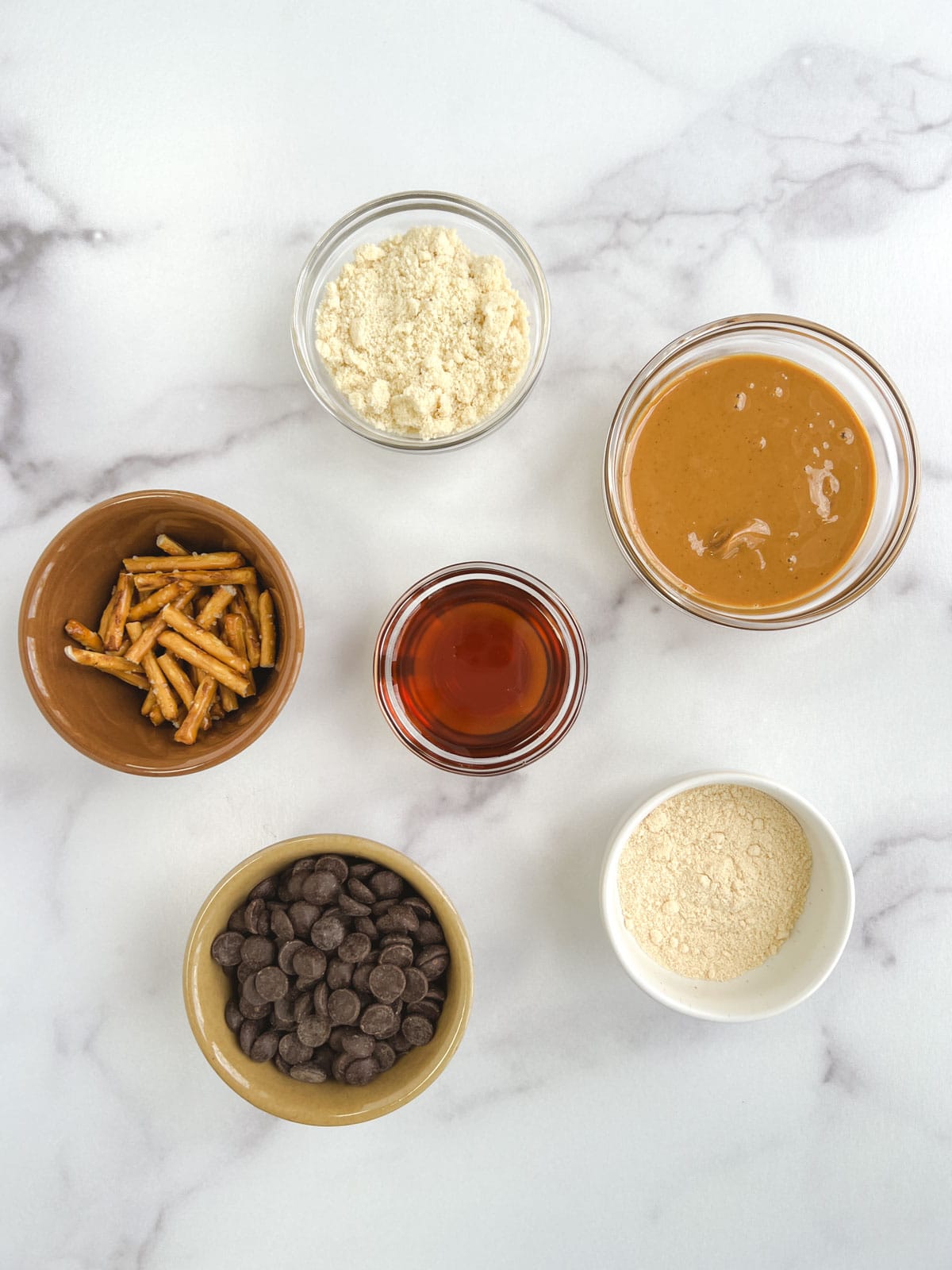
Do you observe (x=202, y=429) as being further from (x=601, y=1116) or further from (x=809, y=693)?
(x=601, y=1116)

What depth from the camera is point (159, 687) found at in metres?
A: 1.22

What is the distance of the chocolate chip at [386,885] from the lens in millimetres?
1232

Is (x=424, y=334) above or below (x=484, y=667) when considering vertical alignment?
above

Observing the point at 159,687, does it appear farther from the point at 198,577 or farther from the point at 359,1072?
the point at 359,1072

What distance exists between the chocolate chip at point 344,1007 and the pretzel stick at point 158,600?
598mm

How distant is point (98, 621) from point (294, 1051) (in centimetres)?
67

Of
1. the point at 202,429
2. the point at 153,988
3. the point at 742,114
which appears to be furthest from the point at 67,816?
the point at 742,114

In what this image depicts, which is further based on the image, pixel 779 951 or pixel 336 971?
pixel 779 951

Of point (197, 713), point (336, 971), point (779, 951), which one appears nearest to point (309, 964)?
point (336, 971)

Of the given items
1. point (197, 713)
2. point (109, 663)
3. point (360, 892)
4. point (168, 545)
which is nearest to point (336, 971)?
point (360, 892)

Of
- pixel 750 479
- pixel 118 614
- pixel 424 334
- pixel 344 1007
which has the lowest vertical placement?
pixel 344 1007

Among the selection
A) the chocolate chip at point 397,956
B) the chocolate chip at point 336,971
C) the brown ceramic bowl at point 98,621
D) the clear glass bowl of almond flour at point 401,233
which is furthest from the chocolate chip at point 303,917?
the clear glass bowl of almond flour at point 401,233

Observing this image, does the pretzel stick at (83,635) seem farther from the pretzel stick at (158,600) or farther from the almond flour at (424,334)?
the almond flour at (424,334)

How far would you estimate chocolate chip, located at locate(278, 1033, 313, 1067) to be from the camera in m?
1.21
